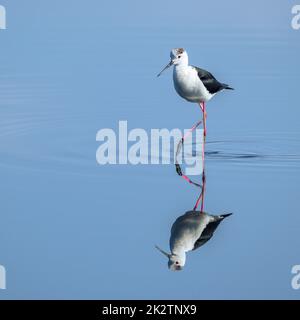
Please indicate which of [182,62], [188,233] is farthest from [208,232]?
[182,62]

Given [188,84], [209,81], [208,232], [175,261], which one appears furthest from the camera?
[209,81]

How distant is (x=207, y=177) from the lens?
8.99 meters

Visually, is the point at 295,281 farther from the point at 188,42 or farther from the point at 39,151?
the point at 188,42

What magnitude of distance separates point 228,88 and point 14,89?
7.88 feet

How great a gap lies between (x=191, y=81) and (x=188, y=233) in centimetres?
349

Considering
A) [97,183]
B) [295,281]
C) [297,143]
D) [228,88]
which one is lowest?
[295,281]

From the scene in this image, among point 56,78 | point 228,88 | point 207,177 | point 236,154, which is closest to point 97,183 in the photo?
point 207,177

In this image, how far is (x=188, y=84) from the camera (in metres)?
10.9

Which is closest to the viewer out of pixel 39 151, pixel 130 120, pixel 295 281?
pixel 295 281

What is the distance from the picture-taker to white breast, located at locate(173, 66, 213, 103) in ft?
35.9

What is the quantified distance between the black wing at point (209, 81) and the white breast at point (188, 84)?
0.12 feet

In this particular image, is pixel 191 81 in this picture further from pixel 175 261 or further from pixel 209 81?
pixel 175 261

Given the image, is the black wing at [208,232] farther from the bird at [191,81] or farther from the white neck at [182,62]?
the white neck at [182,62]

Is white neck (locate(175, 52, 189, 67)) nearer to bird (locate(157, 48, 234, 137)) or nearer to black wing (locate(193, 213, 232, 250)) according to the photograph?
bird (locate(157, 48, 234, 137))
